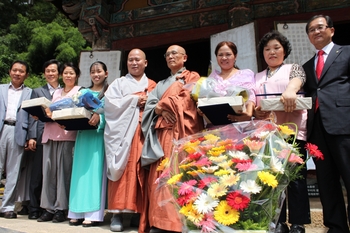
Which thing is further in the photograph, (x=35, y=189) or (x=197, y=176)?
(x=35, y=189)

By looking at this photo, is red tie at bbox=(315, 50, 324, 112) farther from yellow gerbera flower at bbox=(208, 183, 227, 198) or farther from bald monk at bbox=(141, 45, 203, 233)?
yellow gerbera flower at bbox=(208, 183, 227, 198)

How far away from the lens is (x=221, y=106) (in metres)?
2.35

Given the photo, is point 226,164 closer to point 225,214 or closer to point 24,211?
point 225,214

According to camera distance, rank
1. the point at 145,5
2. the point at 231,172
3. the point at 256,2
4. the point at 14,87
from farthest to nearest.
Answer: the point at 145,5
the point at 256,2
the point at 14,87
the point at 231,172

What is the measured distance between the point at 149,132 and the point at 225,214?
5.20 feet

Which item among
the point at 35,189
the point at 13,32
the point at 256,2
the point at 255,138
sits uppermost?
the point at 13,32

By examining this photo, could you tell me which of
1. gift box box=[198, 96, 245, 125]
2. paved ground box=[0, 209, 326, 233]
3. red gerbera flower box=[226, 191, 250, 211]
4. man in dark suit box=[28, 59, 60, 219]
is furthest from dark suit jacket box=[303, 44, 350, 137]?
man in dark suit box=[28, 59, 60, 219]

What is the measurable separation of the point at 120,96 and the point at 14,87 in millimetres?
1688

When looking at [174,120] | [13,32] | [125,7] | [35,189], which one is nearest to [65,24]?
[13,32]

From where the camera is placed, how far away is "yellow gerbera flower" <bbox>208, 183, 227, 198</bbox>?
1.49 meters

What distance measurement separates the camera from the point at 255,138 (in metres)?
1.65

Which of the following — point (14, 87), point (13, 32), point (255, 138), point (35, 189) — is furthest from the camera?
point (13, 32)

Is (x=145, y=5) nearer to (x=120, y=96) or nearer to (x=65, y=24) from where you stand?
(x=120, y=96)

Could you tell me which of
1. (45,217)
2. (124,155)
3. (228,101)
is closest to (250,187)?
(228,101)
